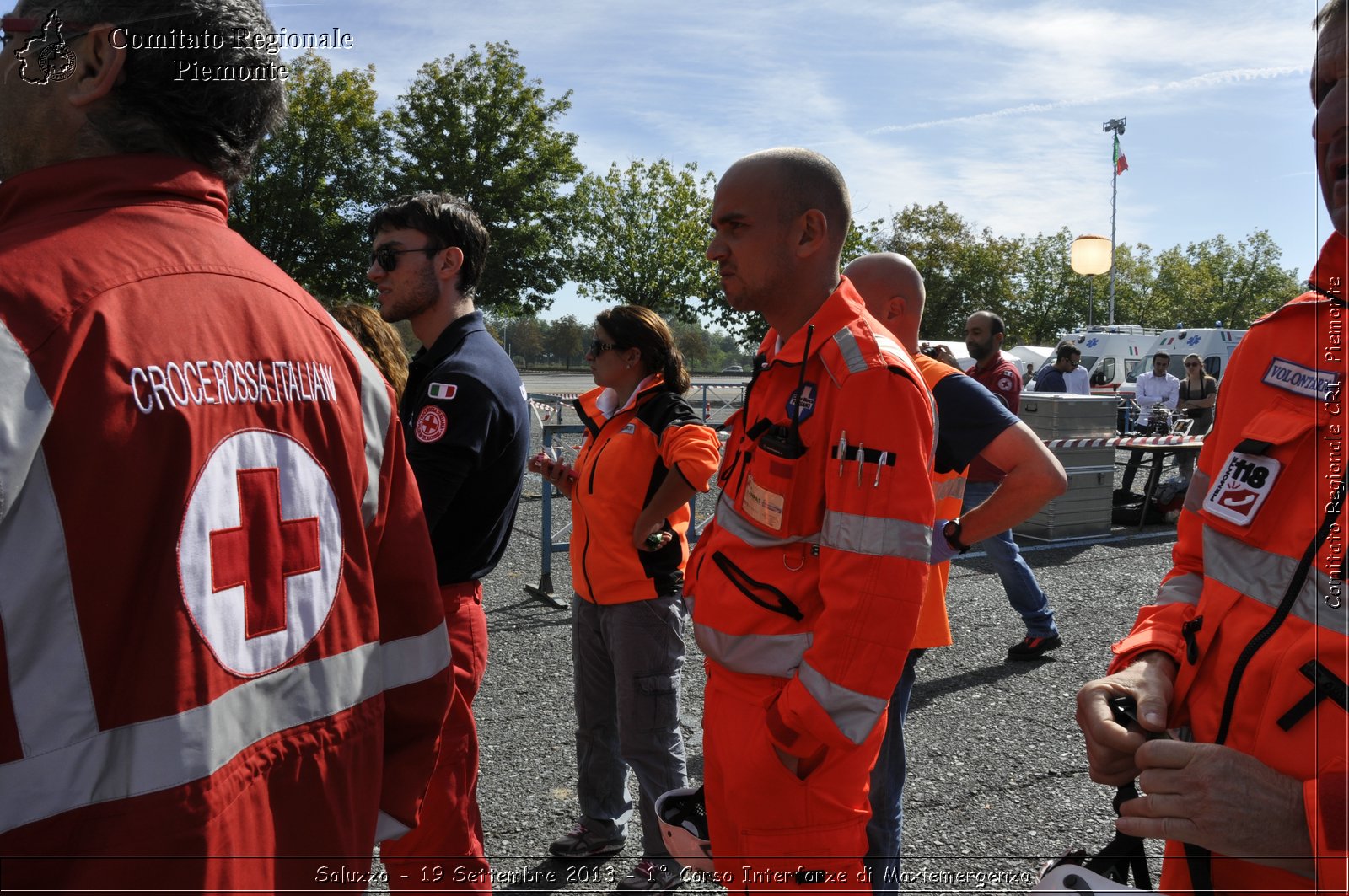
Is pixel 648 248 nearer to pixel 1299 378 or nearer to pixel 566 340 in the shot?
pixel 1299 378

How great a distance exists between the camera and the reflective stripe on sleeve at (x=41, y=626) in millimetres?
1015

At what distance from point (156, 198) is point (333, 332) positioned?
326 millimetres

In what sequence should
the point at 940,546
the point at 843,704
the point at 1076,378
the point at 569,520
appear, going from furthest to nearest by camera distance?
the point at 1076,378 → the point at 569,520 → the point at 940,546 → the point at 843,704

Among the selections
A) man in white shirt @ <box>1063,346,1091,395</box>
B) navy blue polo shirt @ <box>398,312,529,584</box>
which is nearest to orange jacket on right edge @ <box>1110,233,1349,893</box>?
navy blue polo shirt @ <box>398,312,529,584</box>

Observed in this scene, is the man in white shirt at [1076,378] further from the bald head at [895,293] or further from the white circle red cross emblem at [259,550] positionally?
the white circle red cross emblem at [259,550]

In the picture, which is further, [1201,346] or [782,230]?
[1201,346]

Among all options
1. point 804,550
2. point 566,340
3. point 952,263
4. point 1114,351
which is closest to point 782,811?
point 804,550

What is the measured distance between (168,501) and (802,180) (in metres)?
1.71

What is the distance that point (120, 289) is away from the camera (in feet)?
3.72

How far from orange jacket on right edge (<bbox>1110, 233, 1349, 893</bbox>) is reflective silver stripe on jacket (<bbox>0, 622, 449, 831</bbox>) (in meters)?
1.38

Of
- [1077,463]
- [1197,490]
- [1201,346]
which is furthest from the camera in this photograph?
[1201,346]

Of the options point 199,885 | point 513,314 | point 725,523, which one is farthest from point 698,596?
point 513,314

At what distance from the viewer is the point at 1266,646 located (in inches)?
52.4

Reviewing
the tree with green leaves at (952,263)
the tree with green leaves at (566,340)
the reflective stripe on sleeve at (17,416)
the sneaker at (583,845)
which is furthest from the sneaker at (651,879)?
the tree with green leaves at (566,340)
